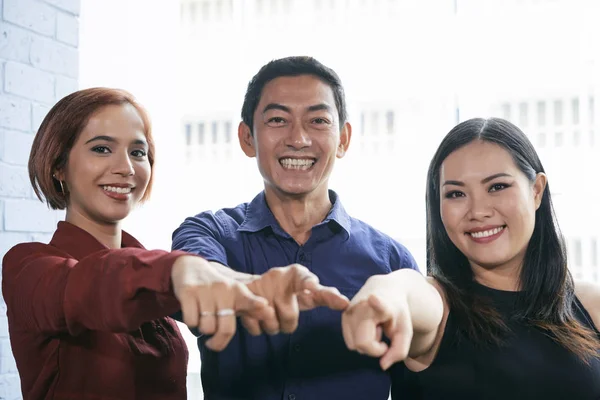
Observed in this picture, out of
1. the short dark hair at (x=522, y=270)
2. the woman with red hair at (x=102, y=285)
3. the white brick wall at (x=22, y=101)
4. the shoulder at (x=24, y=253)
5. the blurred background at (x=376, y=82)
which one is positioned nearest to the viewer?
the woman with red hair at (x=102, y=285)

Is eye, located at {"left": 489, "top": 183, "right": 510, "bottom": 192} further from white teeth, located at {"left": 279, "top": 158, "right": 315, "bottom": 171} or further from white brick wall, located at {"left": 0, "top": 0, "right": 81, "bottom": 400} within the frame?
white brick wall, located at {"left": 0, "top": 0, "right": 81, "bottom": 400}

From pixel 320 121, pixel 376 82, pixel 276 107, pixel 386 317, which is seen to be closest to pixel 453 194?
pixel 320 121

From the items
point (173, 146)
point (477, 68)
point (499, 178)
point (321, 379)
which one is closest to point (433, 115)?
point (477, 68)

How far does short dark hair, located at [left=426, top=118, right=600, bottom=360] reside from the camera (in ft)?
4.51

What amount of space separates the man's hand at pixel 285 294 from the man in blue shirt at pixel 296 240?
50 centimetres

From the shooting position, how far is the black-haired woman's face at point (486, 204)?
55.1 inches

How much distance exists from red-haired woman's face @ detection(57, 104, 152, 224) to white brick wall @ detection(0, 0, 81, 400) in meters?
0.63

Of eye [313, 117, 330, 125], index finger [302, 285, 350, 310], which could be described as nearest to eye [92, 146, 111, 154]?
eye [313, 117, 330, 125]

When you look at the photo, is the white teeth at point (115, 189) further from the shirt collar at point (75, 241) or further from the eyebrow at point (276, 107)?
the eyebrow at point (276, 107)

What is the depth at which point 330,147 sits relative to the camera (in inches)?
61.7

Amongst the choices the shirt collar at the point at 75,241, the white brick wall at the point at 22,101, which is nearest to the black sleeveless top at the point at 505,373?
the shirt collar at the point at 75,241

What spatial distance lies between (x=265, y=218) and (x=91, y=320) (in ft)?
2.09

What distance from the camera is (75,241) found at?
1.42 metres

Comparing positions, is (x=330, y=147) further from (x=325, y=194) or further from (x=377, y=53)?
(x=377, y=53)
